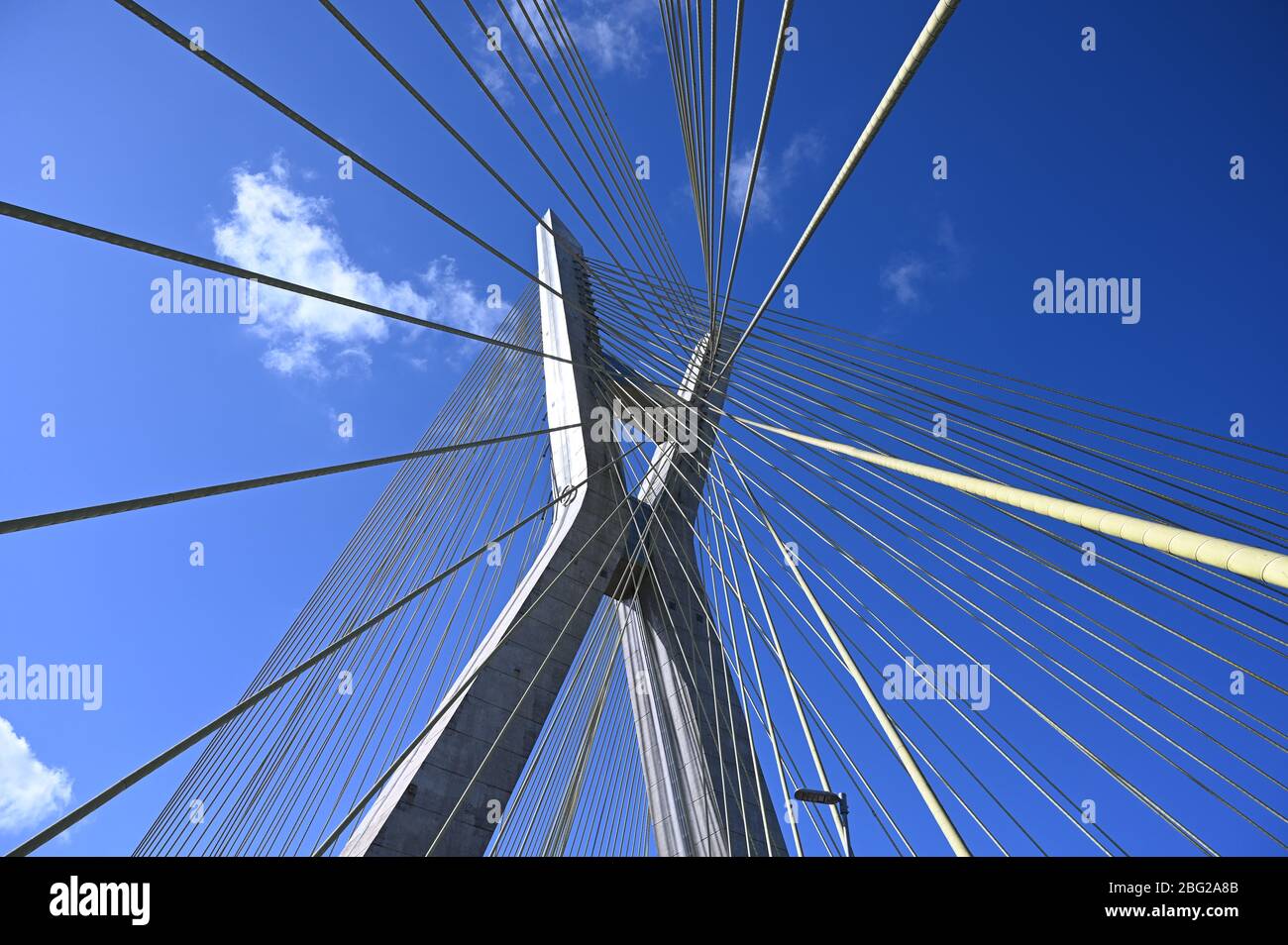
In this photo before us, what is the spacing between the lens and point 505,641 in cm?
681

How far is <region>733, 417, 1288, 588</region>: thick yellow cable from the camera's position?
184cm

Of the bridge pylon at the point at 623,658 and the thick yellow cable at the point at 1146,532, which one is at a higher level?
the thick yellow cable at the point at 1146,532

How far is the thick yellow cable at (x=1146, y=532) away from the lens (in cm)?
184

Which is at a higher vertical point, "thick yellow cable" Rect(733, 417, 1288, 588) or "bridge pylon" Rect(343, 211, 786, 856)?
"thick yellow cable" Rect(733, 417, 1288, 588)

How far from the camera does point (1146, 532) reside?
7.30 ft

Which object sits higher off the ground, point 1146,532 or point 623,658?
point 1146,532

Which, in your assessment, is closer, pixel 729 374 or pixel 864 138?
pixel 864 138

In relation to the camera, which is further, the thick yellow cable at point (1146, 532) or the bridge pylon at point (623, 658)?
the bridge pylon at point (623, 658)

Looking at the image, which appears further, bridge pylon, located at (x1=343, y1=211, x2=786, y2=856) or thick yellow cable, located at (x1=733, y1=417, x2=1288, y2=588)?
bridge pylon, located at (x1=343, y1=211, x2=786, y2=856)

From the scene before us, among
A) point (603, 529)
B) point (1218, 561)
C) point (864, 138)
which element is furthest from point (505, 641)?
point (1218, 561)

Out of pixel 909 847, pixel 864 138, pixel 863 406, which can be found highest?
pixel 864 138

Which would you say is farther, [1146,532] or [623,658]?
[623,658]
